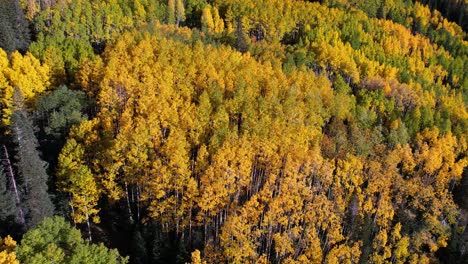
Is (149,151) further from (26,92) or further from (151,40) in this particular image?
(151,40)

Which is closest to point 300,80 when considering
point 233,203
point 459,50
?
point 233,203

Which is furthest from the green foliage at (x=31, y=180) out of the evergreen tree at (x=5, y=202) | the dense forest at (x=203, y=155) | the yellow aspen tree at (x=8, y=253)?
the yellow aspen tree at (x=8, y=253)

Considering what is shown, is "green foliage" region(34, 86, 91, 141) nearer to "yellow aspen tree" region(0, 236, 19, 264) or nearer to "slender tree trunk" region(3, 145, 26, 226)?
"slender tree trunk" region(3, 145, 26, 226)

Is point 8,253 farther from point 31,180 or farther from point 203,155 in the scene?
point 203,155

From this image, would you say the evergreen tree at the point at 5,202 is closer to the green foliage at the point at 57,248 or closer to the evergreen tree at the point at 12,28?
the green foliage at the point at 57,248

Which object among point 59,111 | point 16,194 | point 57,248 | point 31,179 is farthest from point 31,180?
point 59,111

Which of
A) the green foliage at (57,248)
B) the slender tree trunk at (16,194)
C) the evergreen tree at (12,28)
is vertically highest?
the evergreen tree at (12,28)
